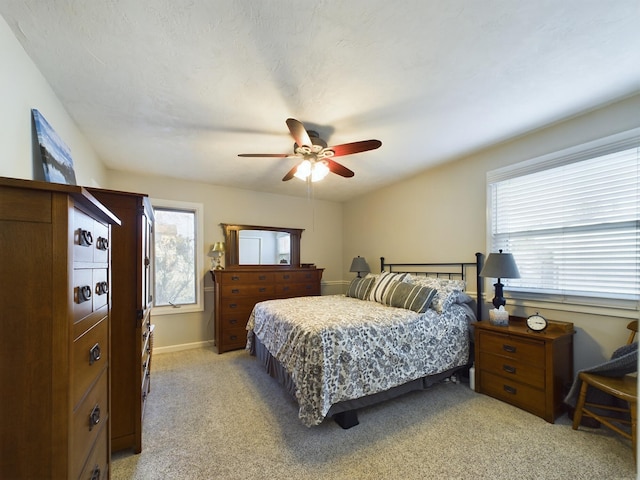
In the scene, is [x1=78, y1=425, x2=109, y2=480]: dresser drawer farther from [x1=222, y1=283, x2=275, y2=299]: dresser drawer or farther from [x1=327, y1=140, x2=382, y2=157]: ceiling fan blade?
[x1=222, y1=283, x2=275, y2=299]: dresser drawer

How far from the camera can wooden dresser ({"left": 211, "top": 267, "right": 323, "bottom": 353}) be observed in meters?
3.77

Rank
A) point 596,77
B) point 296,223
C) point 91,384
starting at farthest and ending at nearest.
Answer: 1. point 296,223
2. point 596,77
3. point 91,384

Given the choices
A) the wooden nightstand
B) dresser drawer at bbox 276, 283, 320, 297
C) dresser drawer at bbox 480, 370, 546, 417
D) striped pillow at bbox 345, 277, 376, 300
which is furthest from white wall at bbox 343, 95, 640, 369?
dresser drawer at bbox 276, 283, 320, 297

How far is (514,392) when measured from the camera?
2.33 metres

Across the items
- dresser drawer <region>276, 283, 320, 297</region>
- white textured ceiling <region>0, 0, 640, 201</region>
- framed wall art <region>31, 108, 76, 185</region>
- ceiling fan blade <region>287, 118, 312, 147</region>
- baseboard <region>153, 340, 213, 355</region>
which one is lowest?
baseboard <region>153, 340, 213, 355</region>

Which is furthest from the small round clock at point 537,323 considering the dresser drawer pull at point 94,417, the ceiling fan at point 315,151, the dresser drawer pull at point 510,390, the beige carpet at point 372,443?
the dresser drawer pull at point 94,417

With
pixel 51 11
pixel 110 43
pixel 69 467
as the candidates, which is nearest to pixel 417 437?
pixel 69 467

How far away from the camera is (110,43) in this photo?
4.89ft

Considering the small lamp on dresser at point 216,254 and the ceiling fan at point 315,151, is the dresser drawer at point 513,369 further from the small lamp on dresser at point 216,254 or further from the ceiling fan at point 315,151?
the small lamp on dresser at point 216,254

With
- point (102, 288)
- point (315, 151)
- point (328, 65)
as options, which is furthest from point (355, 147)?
point (102, 288)

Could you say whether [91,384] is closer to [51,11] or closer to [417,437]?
[51,11]

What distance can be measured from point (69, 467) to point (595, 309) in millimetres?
3310

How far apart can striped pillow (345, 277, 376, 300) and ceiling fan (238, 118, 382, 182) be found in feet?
5.06

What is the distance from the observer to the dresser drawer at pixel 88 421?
0.88 m
